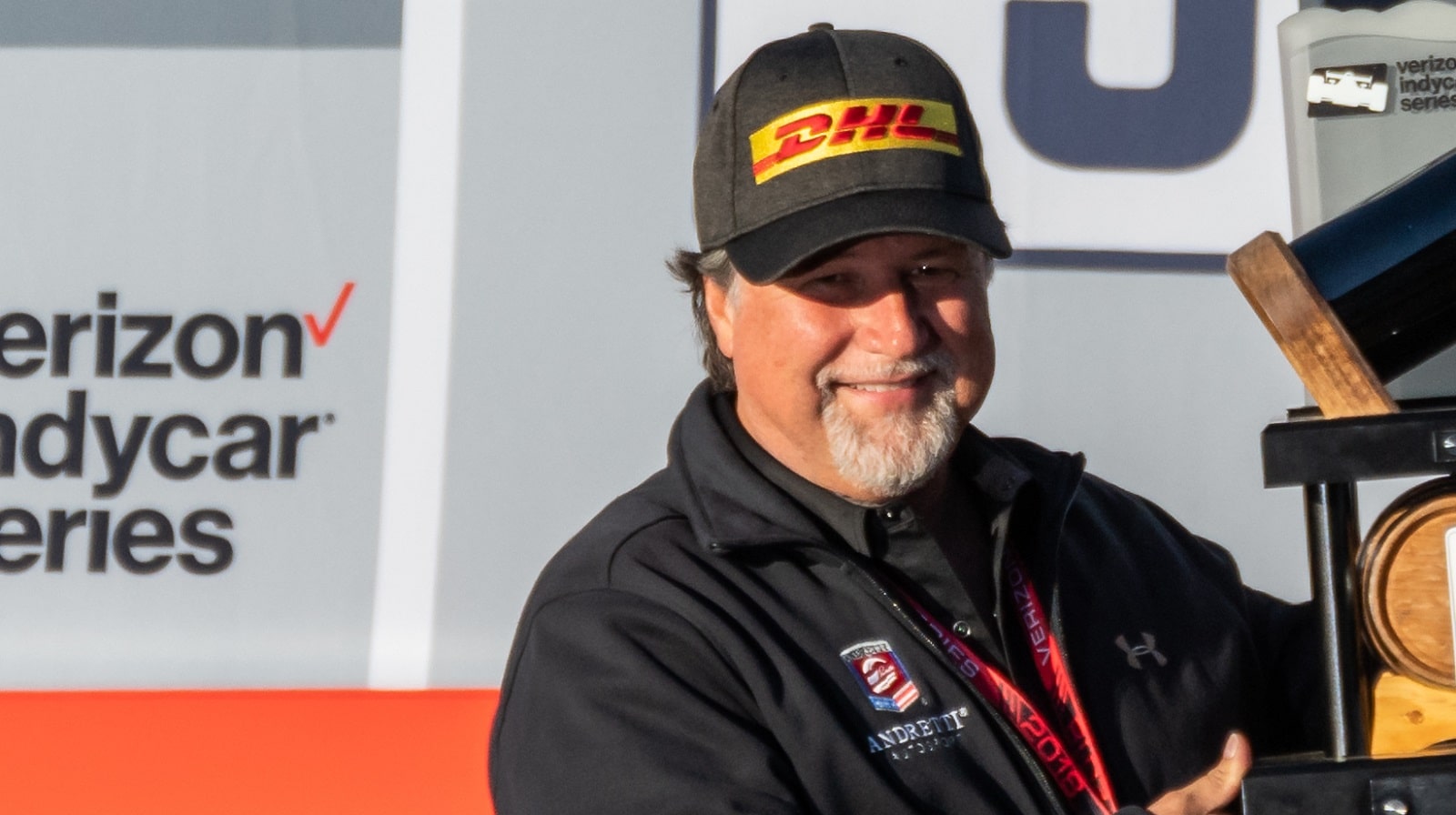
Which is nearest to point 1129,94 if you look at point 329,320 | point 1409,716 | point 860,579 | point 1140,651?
point 1140,651

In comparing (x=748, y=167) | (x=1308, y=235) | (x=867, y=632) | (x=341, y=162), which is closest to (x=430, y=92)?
(x=341, y=162)

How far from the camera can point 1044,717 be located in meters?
1.30

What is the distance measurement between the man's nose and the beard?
0.6 inches

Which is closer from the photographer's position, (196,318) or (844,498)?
(844,498)

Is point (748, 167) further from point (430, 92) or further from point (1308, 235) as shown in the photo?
point (430, 92)

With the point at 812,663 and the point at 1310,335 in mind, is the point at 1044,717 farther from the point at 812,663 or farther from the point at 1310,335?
the point at 1310,335

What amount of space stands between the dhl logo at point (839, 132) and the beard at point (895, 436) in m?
0.20

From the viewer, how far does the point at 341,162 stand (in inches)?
74.5

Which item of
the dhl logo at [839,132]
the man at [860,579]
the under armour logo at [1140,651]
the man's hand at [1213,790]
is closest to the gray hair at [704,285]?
the man at [860,579]

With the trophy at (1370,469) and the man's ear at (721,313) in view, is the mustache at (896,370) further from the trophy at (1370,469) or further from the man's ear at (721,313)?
the trophy at (1370,469)

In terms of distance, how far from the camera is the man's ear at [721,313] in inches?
57.2

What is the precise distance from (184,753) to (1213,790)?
127 centimetres

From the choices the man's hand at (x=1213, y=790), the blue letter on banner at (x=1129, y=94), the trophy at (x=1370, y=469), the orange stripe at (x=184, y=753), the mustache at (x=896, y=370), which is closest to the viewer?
the trophy at (x=1370, y=469)

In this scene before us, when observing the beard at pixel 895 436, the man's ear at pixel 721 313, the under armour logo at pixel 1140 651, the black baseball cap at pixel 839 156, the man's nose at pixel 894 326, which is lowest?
the under armour logo at pixel 1140 651
